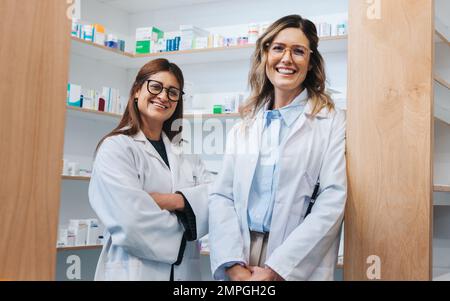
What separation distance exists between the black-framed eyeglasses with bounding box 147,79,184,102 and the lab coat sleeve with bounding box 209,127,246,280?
0.81 ft

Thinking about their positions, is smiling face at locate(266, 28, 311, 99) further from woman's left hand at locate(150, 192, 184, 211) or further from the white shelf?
the white shelf

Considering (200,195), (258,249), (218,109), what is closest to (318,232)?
(258,249)

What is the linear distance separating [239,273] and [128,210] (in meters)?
0.44

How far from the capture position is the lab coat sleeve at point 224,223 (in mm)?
1859

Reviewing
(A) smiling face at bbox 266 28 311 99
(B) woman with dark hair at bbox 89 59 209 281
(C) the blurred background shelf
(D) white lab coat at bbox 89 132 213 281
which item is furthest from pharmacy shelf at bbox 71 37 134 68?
(C) the blurred background shelf

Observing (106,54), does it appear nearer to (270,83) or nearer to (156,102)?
(156,102)

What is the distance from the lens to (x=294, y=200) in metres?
1.84

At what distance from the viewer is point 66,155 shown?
6.34ft

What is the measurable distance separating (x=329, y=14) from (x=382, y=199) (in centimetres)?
69

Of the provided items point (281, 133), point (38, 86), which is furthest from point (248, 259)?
point (38, 86)

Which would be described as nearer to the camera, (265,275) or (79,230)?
(265,275)

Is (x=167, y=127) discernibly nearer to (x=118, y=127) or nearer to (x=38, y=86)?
(x=118, y=127)

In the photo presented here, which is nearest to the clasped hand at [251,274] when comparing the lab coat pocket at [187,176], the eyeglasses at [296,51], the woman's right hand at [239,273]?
the woman's right hand at [239,273]
